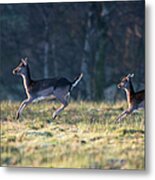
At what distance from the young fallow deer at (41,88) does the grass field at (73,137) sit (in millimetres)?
31

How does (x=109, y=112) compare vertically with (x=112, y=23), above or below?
below

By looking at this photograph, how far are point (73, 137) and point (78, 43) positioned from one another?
481mm

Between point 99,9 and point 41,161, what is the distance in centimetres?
83

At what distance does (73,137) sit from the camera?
117 inches

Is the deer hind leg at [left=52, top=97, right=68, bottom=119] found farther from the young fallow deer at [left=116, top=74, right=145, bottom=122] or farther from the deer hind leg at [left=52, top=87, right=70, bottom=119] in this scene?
the young fallow deer at [left=116, top=74, right=145, bottom=122]

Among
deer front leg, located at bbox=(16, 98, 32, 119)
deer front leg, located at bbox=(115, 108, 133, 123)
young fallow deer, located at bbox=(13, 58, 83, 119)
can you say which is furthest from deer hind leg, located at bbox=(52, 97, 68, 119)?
deer front leg, located at bbox=(115, 108, 133, 123)

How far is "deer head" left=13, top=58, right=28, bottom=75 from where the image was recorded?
301 centimetres

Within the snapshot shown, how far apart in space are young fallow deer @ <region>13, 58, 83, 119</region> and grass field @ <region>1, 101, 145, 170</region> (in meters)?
0.03

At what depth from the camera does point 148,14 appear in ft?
9.59

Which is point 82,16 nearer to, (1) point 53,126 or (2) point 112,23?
(2) point 112,23

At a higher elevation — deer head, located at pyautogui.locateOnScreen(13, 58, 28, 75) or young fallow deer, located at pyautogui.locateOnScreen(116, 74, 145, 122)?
deer head, located at pyautogui.locateOnScreen(13, 58, 28, 75)

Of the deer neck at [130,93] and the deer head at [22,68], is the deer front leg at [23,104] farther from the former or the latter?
the deer neck at [130,93]

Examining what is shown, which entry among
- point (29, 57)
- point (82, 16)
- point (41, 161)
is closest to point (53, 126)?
point (41, 161)

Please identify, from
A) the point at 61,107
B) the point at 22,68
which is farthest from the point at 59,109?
the point at 22,68
